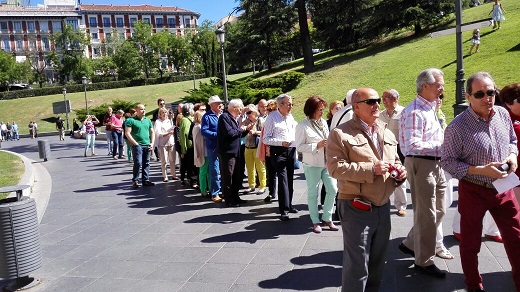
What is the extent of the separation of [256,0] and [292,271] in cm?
2701

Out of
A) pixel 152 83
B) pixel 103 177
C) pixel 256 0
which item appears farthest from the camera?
pixel 152 83

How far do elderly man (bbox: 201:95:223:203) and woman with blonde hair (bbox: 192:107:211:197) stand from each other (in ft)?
0.80

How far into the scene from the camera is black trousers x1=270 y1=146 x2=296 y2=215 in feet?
21.5

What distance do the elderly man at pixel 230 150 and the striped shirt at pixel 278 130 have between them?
104 cm

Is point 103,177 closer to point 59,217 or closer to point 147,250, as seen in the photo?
point 59,217

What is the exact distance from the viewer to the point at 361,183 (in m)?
3.30

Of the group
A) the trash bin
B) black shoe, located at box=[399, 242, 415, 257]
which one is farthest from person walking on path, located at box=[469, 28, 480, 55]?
the trash bin

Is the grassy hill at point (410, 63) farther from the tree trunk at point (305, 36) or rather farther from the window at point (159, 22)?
the window at point (159, 22)

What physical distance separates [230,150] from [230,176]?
44cm

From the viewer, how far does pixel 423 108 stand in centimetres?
416

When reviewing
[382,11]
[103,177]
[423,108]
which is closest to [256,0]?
[382,11]

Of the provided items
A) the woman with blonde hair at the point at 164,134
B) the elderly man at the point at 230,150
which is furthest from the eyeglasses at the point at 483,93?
the woman with blonde hair at the point at 164,134

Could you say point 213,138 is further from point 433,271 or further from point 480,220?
point 480,220

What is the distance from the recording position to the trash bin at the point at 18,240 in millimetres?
4555
